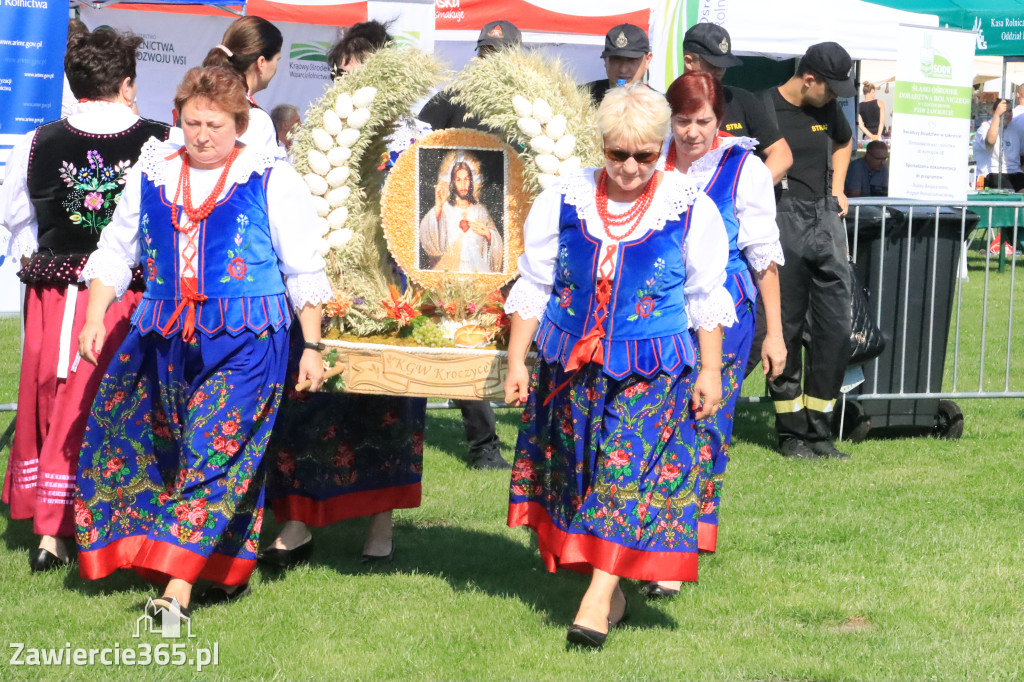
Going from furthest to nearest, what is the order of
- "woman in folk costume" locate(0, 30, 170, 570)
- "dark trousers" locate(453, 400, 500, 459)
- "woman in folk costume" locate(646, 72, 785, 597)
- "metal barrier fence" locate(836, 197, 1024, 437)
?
"metal barrier fence" locate(836, 197, 1024, 437)
"dark trousers" locate(453, 400, 500, 459)
"woman in folk costume" locate(0, 30, 170, 570)
"woman in folk costume" locate(646, 72, 785, 597)

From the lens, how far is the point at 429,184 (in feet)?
15.5

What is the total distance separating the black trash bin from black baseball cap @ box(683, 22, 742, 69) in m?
2.20

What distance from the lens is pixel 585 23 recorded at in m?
13.5

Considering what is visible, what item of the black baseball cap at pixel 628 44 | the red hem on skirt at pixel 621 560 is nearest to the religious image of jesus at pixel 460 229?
the red hem on skirt at pixel 621 560

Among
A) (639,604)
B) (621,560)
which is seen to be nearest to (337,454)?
(639,604)

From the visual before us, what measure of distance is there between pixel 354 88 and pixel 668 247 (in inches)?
57.7

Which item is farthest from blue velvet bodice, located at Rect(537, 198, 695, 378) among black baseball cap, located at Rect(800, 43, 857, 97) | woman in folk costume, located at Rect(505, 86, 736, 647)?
black baseball cap, located at Rect(800, 43, 857, 97)

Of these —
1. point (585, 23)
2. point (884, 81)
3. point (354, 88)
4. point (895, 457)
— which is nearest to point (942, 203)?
point (895, 457)

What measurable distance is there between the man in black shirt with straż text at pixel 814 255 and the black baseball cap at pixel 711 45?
1.25 metres

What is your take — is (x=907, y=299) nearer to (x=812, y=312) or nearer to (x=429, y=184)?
(x=812, y=312)

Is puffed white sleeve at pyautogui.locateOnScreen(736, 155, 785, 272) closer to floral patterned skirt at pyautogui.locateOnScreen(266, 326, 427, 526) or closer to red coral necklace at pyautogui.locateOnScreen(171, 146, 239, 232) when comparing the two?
floral patterned skirt at pyautogui.locateOnScreen(266, 326, 427, 526)

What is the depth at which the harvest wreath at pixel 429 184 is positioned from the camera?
4.55m

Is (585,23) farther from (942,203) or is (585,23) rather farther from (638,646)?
(638,646)

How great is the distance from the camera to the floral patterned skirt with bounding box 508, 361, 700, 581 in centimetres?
403
